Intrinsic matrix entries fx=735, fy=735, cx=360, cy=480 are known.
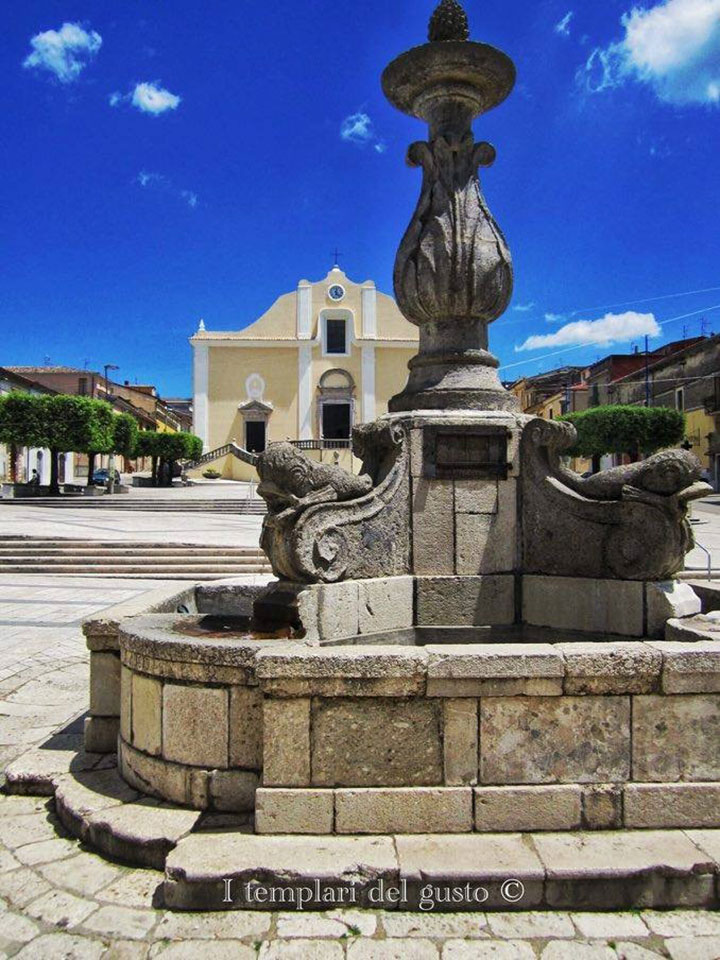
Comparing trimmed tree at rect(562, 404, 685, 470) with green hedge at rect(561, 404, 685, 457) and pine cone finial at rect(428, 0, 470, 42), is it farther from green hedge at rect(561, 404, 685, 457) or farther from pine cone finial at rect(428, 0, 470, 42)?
pine cone finial at rect(428, 0, 470, 42)

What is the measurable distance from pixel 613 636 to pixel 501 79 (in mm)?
3593

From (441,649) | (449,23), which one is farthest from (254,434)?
(441,649)

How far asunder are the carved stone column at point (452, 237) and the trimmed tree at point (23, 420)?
2603cm

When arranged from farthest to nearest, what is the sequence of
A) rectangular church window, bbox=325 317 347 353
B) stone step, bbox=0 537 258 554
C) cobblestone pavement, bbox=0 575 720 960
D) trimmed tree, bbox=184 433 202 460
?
rectangular church window, bbox=325 317 347 353 → trimmed tree, bbox=184 433 202 460 → stone step, bbox=0 537 258 554 → cobblestone pavement, bbox=0 575 720 960

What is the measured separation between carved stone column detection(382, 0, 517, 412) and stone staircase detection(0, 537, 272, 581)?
27.9 feet

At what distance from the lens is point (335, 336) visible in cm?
4272

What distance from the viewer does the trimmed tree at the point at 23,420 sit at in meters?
27.6

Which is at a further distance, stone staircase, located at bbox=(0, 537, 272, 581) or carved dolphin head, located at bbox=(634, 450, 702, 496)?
stone staircase, located at bbox=(0, 537, 272, 581)

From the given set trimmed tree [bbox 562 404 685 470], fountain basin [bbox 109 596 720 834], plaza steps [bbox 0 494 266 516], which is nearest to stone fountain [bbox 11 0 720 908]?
fountain basin [bbox 109 596 720 834]

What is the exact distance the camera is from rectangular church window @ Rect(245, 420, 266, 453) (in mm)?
42031

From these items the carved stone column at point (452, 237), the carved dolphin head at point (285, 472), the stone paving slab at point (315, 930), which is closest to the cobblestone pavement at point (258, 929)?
the stone paving slab at point (315, 930)

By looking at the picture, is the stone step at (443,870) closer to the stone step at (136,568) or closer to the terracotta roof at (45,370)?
the stone step at (136,568)

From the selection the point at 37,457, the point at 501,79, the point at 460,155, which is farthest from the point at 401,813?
the point at 37,457

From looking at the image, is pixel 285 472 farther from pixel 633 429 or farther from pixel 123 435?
pixel 123 435
